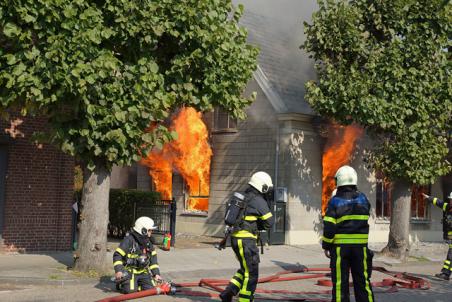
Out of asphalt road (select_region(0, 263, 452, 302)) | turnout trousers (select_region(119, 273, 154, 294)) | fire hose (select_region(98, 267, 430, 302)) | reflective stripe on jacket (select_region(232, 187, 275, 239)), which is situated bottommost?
asphalt road (select_region(0, 263, 452, 302))

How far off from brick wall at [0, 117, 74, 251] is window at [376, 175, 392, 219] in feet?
34.5

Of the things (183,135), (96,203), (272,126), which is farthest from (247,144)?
(96,203)

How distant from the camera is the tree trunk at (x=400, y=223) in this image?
589 inches

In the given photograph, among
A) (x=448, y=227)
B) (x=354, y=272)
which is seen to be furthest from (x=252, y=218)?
(x=448, y=227)

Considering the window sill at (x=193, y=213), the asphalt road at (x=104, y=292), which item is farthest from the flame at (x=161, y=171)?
the asphalt road at (x=104, y=292)

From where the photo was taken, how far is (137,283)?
8625mm

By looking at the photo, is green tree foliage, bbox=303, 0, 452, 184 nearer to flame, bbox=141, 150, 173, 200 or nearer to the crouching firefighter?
flame, bbox=141, 150, 173, 200

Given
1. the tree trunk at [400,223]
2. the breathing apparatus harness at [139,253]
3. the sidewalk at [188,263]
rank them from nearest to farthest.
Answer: the breathing apparatus harness at [139,253] → the sidewalk at [188,263] → the tree trunk at [400,223]

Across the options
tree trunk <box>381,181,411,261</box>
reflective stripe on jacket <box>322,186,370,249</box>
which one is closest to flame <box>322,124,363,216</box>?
tree trunk <box>381,181,411,261</box>

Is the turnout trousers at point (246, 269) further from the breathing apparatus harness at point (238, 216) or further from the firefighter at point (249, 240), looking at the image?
the breathing apparatus harness at point (238, 216)

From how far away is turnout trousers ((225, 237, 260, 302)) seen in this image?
284 inches

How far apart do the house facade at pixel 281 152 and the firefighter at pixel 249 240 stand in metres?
9.38

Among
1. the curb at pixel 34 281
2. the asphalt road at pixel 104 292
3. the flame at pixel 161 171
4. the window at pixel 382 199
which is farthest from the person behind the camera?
the flame at pixel 161 171

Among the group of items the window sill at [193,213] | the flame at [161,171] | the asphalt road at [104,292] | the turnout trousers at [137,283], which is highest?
the flame at [161,171]
